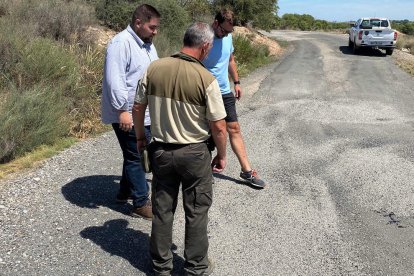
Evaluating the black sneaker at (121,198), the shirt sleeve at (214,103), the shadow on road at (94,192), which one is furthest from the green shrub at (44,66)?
the shirt sleeve at (214,103)

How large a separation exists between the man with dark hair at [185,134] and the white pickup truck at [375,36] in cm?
1824

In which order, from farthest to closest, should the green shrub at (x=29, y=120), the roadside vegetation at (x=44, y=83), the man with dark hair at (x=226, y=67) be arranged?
the roadside vegetation at (x=44, y=83) → the green shrub at (x=29, y=120) → the man with dark hair at (x=226, y=67)

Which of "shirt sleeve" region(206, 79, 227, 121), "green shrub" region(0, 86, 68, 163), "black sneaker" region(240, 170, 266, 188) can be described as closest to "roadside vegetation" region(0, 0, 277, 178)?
"green shrub" region(0, 86, 68, 163)

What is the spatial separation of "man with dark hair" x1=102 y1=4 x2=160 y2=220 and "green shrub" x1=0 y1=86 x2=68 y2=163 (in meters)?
2.45

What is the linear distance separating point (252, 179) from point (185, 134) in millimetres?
2309

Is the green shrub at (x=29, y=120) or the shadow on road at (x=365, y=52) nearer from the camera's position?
the green shrub at (x=29, y=120)

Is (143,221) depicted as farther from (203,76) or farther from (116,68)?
(203,76)

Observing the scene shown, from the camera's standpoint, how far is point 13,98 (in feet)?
20.3

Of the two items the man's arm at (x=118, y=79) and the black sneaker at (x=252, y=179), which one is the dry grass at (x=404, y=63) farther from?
the man's arm at (x=118, y=79)

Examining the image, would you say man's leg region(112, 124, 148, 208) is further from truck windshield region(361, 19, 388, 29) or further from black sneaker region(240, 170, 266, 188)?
truck windshield region(361, 19, 388, 29)

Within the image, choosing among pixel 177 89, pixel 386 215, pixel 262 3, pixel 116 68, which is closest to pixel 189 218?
pixel 177 89

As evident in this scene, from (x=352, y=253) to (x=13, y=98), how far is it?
4851 mm

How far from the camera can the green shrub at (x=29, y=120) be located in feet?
18.9

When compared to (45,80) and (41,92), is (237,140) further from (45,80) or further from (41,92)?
(45,80)
